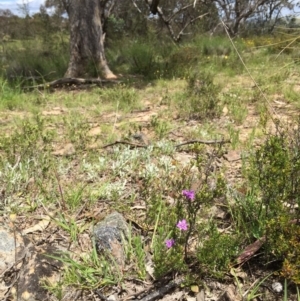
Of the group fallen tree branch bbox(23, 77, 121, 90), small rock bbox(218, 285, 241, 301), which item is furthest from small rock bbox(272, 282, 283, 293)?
fallen tree branch bbox(23, 77, 121, 90)

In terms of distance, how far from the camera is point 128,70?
23.4ft

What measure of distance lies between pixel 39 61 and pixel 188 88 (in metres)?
3.88

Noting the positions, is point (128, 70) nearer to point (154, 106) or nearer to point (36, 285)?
point (154, 106)

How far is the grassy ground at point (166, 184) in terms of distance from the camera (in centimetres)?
161

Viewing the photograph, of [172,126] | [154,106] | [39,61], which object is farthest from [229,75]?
[39,61]

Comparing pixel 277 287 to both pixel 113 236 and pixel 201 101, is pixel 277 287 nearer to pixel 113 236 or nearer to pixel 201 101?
pixel 113 236

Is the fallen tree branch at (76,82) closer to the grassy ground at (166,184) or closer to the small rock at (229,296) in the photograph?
the grassy ground at (166,184)

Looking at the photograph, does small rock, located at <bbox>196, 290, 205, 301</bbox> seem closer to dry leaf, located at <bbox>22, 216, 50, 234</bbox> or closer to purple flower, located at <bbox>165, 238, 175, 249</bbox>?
purple flower, located at <bbox>165, 238, 175, 249</bbox>

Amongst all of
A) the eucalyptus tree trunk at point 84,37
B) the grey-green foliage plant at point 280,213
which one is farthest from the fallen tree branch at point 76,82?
the grey-green foliage plant at point 280,213

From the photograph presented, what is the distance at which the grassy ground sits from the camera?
1605 millimetres

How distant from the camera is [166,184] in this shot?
2.38 metres

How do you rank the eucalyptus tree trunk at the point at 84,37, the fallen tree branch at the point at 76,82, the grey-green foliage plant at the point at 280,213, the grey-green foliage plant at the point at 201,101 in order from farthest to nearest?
the eucalyptus tree trunk at the point at 84,37 → the fallen tree branch at the point at 76,82 → the grey-green foliage plant at the point at 201,101 → the grey-green foliage plant at the point at 280,213

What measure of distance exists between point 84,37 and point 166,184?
472 centimetres

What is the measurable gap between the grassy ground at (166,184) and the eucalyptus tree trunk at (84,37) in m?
1.77
